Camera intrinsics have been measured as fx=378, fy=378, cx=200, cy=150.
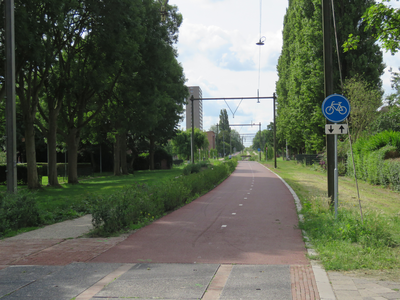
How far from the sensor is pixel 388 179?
1855cm

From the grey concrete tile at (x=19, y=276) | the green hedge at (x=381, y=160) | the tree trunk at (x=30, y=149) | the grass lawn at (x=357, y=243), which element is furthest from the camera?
the tree trunk at (x=30, y=149)

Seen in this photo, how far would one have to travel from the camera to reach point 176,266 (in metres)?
6.07

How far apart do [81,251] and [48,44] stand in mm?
13157

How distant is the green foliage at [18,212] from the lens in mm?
9078

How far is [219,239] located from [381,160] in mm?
14272

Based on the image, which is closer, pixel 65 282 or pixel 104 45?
pixel 65 282

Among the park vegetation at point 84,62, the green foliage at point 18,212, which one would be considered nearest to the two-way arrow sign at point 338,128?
the green foliage at point 18,212

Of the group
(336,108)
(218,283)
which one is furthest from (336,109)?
(218,283)

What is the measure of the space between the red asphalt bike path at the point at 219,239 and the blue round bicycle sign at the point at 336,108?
111 inches

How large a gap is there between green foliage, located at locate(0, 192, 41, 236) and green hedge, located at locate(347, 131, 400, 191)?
1478cm

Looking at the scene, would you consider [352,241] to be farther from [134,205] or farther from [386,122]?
[386,122]

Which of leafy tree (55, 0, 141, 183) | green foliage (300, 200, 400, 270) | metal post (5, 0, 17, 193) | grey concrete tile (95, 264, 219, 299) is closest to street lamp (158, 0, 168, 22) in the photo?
leafy tree (55, 0, 141, 183)

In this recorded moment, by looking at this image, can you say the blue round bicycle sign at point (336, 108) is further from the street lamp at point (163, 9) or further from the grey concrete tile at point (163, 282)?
the street lamp at point (163, 9)

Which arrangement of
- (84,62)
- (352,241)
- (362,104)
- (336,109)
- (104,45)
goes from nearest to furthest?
(352,241)
(336,109)
(104,45)
(84,62)
(362,104)
